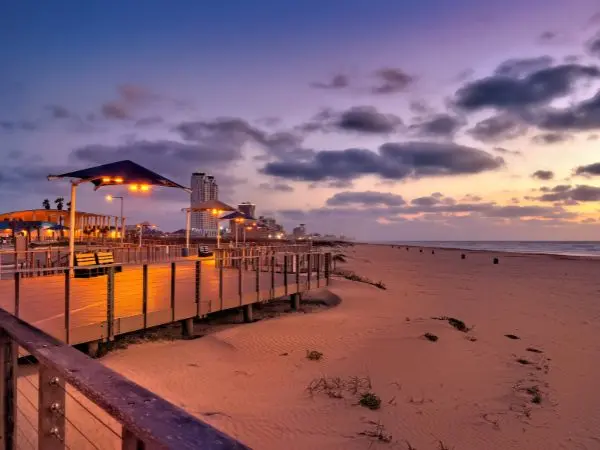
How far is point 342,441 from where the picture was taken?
18.6 ft

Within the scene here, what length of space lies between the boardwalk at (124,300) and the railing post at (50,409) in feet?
18.9

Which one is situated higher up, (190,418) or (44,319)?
(190,418)

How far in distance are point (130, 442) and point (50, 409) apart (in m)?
0.95

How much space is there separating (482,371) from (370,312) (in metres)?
5.17

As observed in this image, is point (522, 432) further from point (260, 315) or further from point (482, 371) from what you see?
point (260, 315)

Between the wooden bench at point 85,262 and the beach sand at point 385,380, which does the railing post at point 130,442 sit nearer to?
the beach sand at point 385,380

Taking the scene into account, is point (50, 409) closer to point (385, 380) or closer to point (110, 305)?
point (110, 305)

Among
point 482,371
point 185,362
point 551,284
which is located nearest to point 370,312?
point 482,371

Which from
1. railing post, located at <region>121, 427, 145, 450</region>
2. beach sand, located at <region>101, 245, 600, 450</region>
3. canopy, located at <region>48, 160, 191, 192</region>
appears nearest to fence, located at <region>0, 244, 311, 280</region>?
canopy, located at <region>48, 160, 191, 192</region>

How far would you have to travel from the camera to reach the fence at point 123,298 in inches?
295

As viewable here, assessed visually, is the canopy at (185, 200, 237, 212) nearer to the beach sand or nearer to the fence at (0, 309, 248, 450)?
the beach sand

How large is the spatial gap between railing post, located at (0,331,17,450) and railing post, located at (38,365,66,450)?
0.45 metres

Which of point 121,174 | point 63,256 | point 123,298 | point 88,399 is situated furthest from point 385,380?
point 63,256

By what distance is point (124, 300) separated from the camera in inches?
376
